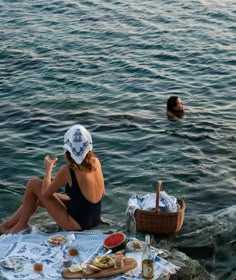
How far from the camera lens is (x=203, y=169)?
15133 millimetres

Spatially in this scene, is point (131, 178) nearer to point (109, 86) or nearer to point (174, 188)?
point (174, 188)

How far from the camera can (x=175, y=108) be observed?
1791cm

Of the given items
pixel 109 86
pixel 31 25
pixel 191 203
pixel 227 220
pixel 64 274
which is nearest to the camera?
pixel 64 274

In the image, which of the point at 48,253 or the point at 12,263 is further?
the point at 48,253

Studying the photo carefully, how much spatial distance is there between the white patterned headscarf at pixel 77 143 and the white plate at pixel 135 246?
62.0 inches

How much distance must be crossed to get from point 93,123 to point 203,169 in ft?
12.9

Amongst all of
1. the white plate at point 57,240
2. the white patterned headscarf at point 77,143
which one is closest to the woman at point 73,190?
→ the white patterned headscarf at point 77,143

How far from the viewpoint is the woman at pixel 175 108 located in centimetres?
1784

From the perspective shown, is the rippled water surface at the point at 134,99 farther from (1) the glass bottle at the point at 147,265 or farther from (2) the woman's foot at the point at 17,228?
(2) the woman's foot at the point at 17,228

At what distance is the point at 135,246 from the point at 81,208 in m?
1.32

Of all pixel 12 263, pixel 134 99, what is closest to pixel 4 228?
pixel 12 263

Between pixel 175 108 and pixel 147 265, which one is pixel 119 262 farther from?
pixel 175 108

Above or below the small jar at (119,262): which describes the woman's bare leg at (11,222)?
below

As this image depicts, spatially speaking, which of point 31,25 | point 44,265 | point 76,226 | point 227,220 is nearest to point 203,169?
point 227,220
